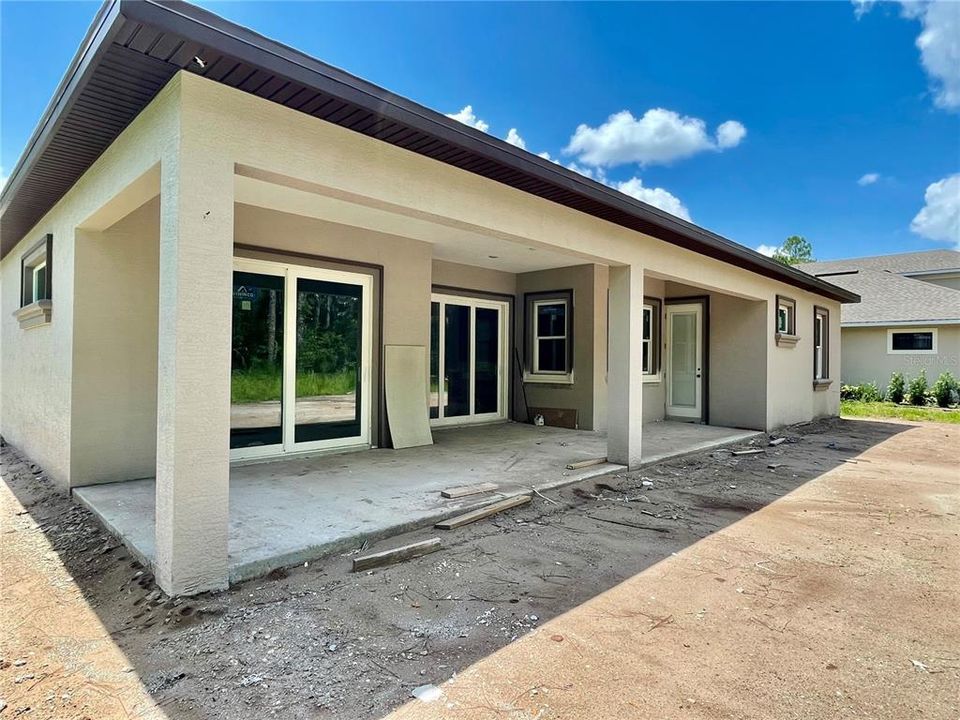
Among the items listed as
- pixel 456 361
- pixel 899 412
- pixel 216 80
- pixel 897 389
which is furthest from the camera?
pixel 897 389

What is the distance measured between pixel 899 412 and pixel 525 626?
1638cm

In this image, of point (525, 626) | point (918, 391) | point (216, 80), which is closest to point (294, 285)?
point (216, 80)

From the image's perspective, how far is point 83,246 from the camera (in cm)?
494

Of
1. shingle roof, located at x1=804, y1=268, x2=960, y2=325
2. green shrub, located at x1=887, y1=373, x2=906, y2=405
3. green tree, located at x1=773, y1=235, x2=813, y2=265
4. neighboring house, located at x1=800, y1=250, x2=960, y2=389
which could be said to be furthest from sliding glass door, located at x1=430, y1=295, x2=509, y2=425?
green tree, located at x1=773, y1=235, x2=813, y2=265

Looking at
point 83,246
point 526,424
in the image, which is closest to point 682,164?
point 526,424

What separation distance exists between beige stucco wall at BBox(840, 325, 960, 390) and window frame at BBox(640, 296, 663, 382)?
1244 cm

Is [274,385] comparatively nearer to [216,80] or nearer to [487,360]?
[216,80]

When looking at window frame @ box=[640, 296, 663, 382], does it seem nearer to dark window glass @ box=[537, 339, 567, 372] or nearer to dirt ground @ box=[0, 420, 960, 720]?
dark window glass @ box=[537, 339, 567, 372]

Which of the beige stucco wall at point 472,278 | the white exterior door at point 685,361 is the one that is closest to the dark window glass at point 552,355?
A: the beige stucco wall at point 472,278

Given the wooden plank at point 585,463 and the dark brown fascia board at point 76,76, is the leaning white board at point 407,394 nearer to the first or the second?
the wooden plank at point 585,463

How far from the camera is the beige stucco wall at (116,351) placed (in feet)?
16.4

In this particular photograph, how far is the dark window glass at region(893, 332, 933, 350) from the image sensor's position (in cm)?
1777

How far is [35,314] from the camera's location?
19.7 feet

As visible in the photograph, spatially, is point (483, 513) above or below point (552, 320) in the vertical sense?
below
